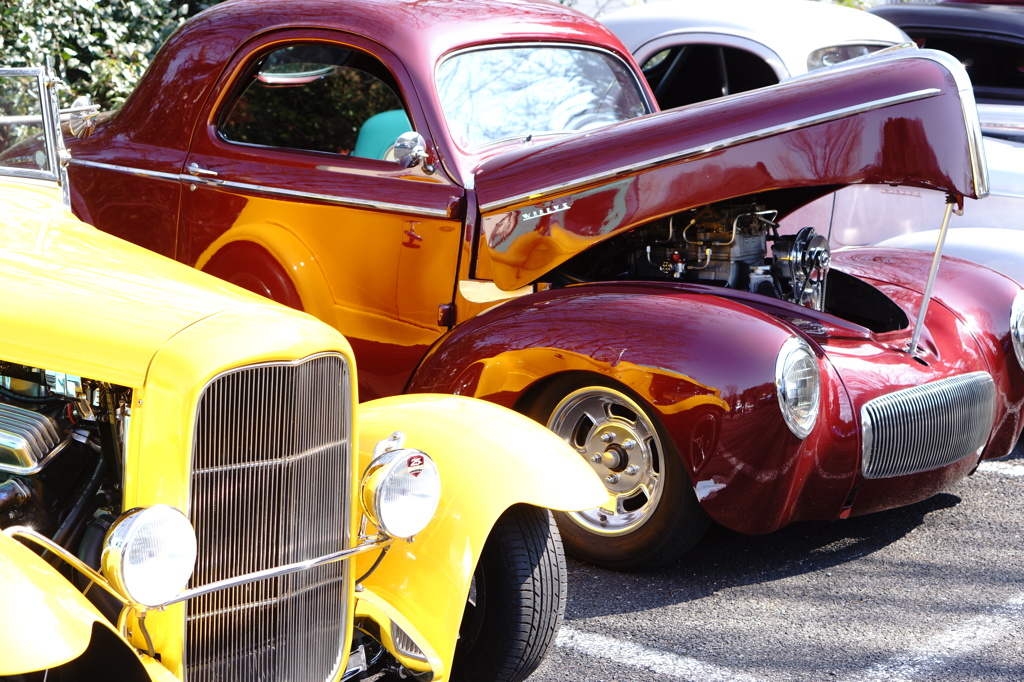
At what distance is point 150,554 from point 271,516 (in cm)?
33

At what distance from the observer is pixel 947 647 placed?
10.2ft

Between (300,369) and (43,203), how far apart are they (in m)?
1.27

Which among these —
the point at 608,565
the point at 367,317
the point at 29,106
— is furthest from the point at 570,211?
the point at 29,106

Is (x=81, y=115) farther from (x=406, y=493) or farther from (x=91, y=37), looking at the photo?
(x=91, y=37)

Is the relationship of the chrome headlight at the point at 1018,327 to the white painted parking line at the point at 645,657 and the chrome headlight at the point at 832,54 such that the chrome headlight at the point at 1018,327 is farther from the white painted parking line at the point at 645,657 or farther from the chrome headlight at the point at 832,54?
the chrome headlight at the point at 832,54

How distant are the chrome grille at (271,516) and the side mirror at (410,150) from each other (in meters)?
1.70

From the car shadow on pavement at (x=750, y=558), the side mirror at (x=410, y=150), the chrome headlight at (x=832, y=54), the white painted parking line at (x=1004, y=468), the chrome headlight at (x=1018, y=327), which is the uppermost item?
the chrome headlight at (x=832, y=54)

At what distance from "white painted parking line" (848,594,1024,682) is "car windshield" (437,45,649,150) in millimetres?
2332

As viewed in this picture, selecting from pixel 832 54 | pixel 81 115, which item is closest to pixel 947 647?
pixel 81 115

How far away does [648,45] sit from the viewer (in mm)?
6461

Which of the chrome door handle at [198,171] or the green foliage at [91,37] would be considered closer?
the chrome door handle at [198,171]

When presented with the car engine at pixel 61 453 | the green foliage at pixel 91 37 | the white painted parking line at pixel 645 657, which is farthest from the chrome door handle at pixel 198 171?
the green foliage at pixel 91 37

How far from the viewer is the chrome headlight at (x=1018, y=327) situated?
4.18 meters

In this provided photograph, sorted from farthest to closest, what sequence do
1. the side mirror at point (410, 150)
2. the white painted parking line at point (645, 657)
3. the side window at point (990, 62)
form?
the side window at point (990, 62) → the side mirror at point (410, 150) → the white painted parking line at point (645, 657)
